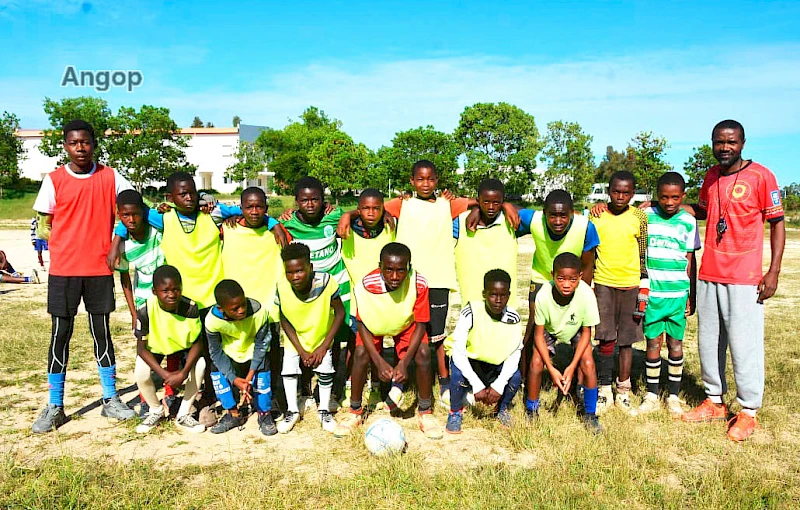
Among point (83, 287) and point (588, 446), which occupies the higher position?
point (83, 287)

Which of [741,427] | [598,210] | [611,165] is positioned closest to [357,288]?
[598,210]

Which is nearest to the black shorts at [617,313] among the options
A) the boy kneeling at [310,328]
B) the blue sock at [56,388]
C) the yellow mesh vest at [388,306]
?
the yellow mesh vest at [388,306]

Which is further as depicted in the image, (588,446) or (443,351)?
(443,351)

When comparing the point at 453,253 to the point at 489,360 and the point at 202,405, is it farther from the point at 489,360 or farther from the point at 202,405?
the point at 202,405

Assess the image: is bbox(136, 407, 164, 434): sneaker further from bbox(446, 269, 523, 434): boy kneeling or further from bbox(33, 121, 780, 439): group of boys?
bbox(446, 269, 523, 434): boy kneeling

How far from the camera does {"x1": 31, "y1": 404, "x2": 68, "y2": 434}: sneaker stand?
15.3ft

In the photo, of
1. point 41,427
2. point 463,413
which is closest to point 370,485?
point 463,413

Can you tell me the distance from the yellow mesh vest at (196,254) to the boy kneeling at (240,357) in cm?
32

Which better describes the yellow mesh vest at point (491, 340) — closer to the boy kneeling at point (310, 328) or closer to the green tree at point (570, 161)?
the boy kneeling at point (310, 328)

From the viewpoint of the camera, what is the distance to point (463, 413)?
5094 mm

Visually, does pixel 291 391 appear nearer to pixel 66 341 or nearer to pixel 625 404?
pixel 66 341

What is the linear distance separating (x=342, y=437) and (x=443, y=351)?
131cm

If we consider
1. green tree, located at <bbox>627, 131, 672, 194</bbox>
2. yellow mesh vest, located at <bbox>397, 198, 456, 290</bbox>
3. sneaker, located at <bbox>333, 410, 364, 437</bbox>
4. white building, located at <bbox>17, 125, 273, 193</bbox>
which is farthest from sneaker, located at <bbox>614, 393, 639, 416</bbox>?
white building, located at <bbox>17, 125, 273, 193</bbox>

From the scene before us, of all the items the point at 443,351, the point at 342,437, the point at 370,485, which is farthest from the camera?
the point at 443,351
